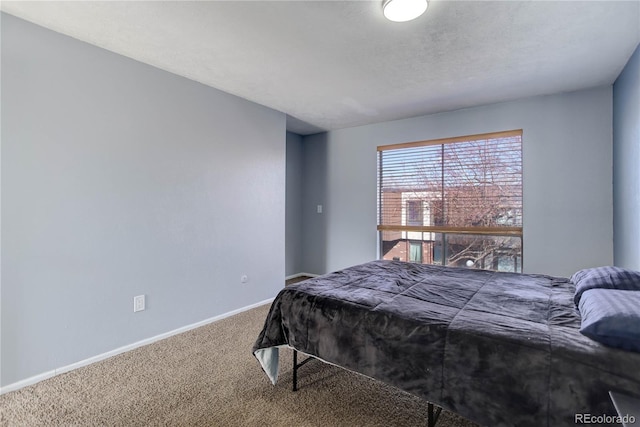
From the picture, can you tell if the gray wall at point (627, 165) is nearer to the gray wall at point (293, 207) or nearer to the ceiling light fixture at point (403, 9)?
the ceiling light fixture at point (403, 9)

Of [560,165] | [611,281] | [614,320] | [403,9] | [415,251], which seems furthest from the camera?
[415,251]

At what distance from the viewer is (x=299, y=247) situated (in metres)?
5.19

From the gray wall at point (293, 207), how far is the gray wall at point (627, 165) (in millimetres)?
3958

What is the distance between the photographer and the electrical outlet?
2564 mm

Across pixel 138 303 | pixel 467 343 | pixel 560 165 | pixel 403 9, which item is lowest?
pixel 138 303

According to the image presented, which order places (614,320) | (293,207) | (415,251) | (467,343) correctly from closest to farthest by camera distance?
(614,320), (467,343), (415,251), (293,207)

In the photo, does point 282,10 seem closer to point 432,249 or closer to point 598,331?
point 598,331

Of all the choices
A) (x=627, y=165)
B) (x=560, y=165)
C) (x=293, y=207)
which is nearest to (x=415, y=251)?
(x=560, y=165)

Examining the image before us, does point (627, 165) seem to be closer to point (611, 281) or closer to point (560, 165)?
point (560, 165)

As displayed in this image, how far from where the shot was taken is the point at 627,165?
2523 mm

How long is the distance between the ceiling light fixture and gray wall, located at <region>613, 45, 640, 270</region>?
1825mm

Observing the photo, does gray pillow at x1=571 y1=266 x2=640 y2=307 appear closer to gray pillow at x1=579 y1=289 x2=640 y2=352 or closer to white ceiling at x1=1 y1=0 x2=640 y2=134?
gray pillow at x1=579 y1=289 x2=640 y2=352

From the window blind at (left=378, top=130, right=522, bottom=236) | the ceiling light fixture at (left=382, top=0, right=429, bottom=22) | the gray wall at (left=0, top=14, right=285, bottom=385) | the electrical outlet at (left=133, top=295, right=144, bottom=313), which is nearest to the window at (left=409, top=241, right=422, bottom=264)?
the window blind at (left=378, top=130, right=522, bottom=236)

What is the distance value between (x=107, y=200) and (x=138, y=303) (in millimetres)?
921
